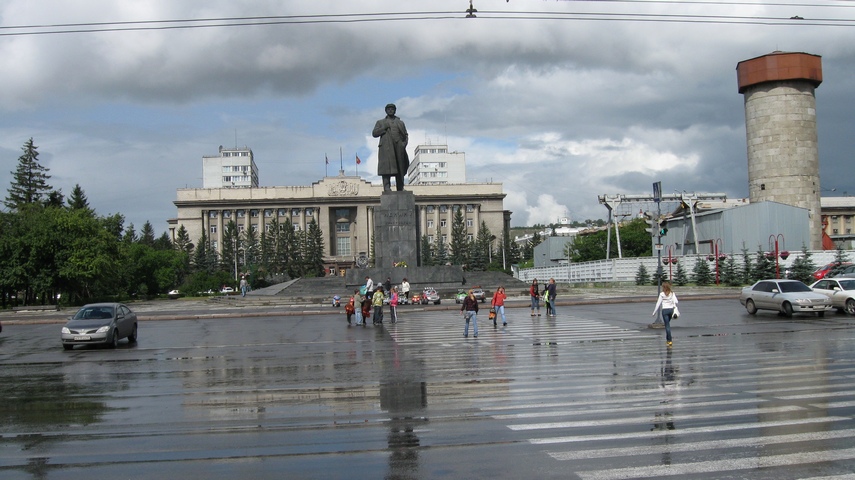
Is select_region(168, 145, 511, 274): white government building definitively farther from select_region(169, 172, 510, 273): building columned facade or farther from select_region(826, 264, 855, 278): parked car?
select_region(826, 264, 855, 278): parked car

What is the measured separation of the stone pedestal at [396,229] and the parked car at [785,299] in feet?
62.3

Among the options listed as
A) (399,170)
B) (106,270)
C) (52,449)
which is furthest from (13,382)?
(106,270)

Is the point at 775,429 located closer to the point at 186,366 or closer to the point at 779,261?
the point at 186,366

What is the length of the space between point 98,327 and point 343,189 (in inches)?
4520

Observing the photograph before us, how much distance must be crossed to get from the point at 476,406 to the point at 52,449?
508 centimetres

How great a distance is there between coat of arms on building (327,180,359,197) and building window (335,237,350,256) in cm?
888

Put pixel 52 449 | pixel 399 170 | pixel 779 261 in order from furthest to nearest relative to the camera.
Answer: pixel 779 261
pixel 399 170
pixel 52 449

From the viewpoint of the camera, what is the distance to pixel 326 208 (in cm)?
13600

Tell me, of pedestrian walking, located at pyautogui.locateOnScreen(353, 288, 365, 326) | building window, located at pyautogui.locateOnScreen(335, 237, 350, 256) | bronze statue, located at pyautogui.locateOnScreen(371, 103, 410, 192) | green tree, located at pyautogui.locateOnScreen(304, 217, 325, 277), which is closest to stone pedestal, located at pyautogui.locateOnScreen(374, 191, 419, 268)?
bronze statue, located at pyautogui.locateOnScreen(371, 103, 410, 192)

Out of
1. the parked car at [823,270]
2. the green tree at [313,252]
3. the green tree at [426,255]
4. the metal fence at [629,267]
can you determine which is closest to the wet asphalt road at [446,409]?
the parked car at [823,270]

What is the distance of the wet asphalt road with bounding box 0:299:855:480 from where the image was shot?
7004 mm

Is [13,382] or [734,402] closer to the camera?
[734,402]

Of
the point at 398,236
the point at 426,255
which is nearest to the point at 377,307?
the point at 398,236

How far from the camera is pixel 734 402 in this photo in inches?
389
